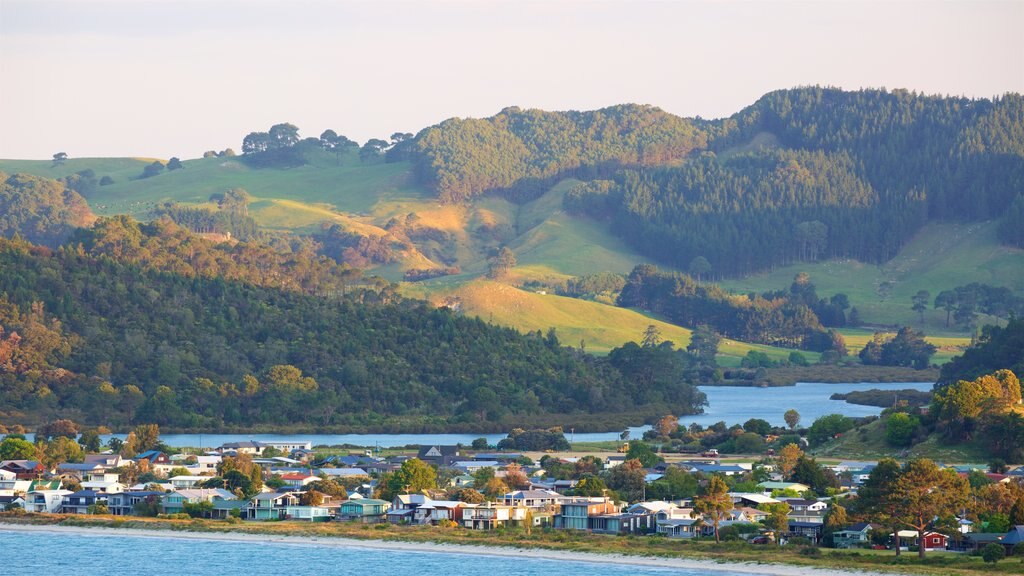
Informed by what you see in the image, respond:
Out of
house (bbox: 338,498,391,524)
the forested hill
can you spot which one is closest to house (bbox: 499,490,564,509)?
house (bbox: 338,498,391,524)

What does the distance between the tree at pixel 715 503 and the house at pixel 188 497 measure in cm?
2095

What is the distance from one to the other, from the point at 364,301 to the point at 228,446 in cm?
5825

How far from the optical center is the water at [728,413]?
117m

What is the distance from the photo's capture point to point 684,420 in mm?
131500

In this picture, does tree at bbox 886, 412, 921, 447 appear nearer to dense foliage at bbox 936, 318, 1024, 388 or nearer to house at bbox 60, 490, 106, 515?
dense foliage at bbox 936, 318, 1024, 388

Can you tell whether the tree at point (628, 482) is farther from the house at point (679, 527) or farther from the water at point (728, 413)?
the water at point (728, 413)

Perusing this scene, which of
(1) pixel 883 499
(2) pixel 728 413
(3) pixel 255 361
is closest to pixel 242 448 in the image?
(3) pixel 255 361

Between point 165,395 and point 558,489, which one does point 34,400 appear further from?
point 558,489

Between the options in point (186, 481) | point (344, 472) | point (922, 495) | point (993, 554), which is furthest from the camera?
point (344, 472)

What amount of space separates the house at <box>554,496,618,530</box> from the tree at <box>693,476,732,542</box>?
378 cm

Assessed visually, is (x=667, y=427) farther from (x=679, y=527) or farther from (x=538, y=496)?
(x=679, y=527)

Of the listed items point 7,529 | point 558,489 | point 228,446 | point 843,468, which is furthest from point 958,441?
point 7,529

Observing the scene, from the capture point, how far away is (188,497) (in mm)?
76125

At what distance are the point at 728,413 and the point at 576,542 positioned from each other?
73491mm
